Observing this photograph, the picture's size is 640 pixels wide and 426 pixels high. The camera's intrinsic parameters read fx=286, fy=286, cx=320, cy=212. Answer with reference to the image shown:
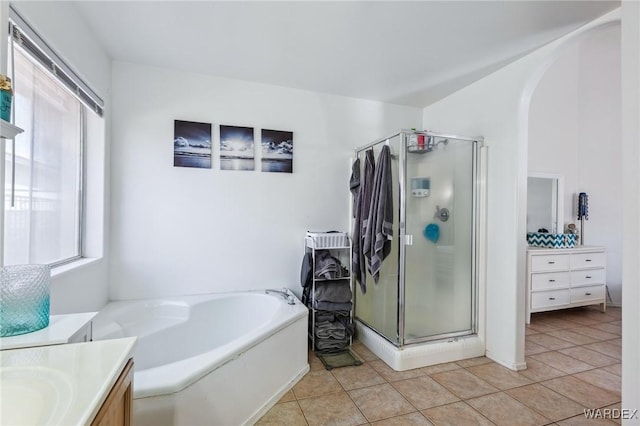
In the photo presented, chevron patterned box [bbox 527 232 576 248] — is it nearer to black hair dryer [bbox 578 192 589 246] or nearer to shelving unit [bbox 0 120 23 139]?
black hair dryer [bbox 578 192 589 246]

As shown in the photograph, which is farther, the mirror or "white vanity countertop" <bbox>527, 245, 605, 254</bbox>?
the mirror

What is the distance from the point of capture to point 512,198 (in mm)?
2236

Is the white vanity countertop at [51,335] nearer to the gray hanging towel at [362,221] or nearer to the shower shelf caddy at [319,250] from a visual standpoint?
the shower shelf caddy at [319,250]

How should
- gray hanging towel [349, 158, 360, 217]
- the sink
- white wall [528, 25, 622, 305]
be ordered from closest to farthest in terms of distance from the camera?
the sink
gray hanging towel [349, 158, 360, 217]
white wall [528, 25, 622, 305]

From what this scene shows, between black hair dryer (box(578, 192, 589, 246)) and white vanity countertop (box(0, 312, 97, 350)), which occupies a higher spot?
black hair dryer (box(578, 192, 589, 246))

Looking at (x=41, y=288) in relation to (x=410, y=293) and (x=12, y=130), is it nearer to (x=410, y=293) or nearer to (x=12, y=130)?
(x=12, y=130)

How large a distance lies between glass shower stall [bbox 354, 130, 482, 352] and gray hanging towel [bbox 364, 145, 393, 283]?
0.21 ft

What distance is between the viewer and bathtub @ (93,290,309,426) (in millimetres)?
1230

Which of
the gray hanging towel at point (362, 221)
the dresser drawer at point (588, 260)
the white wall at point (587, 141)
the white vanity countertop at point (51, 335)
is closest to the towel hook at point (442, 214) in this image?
the gray hanging towel at point (362, 221)

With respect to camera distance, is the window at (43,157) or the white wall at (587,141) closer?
the window at (43,157)

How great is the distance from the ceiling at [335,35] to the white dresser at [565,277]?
219cm

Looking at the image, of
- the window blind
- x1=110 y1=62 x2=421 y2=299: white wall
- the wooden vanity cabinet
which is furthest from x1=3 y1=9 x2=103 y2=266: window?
the wooden vanity cabinet

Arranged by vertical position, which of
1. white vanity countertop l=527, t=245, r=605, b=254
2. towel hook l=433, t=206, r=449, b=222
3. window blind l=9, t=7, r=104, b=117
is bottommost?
→ white vanity countertop l=527, t=245, r=605, b=254

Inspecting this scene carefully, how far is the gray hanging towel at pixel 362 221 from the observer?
8.38ft
